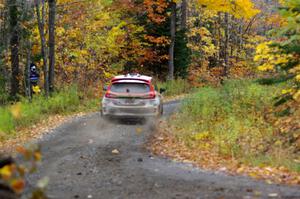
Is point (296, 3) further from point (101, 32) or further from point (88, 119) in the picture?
point (101, 32)

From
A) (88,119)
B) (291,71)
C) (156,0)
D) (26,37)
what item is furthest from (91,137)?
(156,0)

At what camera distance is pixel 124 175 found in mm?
9609

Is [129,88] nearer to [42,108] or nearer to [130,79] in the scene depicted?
[130,79]

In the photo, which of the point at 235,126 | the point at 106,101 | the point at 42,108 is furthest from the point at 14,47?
the point at 235,126

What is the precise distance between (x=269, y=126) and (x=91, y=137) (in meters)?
5.54

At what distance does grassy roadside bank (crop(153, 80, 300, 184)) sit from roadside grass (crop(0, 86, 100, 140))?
207 inches

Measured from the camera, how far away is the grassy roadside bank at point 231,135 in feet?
34.9

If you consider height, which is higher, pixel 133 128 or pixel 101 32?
pixel 101 32

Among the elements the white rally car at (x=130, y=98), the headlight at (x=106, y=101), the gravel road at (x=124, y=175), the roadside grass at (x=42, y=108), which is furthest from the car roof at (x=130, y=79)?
the roadside grass at (x=42, y=108)

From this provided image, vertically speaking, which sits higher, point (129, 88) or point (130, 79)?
point (130, 79)

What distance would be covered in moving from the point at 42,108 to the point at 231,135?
9.95 metres

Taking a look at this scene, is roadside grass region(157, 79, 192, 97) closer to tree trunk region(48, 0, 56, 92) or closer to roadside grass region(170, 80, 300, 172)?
tree trunk region(48, 0, 56, 92)

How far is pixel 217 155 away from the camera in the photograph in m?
11.5

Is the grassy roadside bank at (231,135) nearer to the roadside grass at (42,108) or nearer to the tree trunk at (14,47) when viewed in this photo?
the roadside grass at (42,108)
